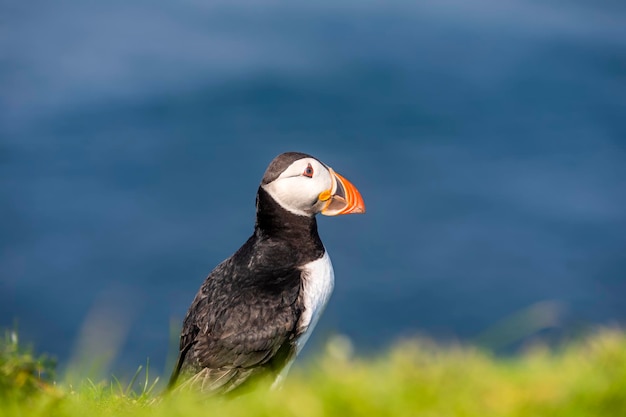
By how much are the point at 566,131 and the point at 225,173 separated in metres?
14.3

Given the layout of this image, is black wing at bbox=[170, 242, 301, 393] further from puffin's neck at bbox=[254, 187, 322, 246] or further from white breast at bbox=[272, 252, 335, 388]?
puffin's neck at bbox=[254, 187, 322, 246]

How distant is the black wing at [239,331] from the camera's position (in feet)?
20.3

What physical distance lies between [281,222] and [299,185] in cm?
31

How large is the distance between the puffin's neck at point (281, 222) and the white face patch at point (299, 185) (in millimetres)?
40

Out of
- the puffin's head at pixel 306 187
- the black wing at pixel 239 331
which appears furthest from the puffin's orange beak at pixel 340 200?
the black wing at pixel 239 331

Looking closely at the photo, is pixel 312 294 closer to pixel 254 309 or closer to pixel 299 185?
pixel 254 309

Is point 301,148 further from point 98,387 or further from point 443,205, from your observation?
point 98,387

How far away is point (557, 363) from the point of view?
457cm

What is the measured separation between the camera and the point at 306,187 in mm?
6527

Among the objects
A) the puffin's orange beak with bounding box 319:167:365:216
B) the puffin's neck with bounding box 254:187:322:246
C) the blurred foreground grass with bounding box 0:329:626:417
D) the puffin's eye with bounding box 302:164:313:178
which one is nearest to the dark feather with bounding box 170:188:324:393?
the puffin's neck with bounding box 254:187:322:246

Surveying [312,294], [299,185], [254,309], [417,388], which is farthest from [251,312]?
[417,388]

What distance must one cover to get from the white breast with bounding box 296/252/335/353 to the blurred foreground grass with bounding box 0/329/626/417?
1.86 meters

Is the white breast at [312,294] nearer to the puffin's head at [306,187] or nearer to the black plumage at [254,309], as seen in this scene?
the black plumage at [254,309]

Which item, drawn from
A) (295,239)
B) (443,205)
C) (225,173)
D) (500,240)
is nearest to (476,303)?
(500,240)
